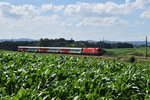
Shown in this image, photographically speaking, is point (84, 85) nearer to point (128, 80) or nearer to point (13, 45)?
point (128, 80)

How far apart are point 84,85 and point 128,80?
1.80 meters

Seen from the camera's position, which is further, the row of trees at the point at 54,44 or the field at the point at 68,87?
the row of trees at the point at 54,44

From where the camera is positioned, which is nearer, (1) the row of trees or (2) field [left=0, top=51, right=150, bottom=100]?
(2) field [left=0, top=51, right=150, bottom=100]

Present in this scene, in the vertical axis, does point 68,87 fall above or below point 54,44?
above

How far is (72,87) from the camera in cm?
663

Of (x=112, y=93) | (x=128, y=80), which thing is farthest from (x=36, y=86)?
(x=128, y=80)

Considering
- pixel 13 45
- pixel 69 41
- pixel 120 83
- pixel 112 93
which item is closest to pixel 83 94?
pixel 112 93

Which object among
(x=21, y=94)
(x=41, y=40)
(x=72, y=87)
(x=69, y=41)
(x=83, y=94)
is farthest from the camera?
(x=69, y=41)

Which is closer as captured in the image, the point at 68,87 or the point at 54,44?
the point at 68,87

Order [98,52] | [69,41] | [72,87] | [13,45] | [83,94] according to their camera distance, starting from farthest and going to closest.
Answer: [69,41] → [13,45] → [98,52] → [72,87] → [83,94]

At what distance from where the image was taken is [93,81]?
23.6 ft

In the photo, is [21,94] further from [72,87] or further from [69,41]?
[69,41]

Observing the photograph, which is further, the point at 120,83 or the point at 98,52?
the point at 98,52

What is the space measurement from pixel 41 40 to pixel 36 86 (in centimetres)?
12159
